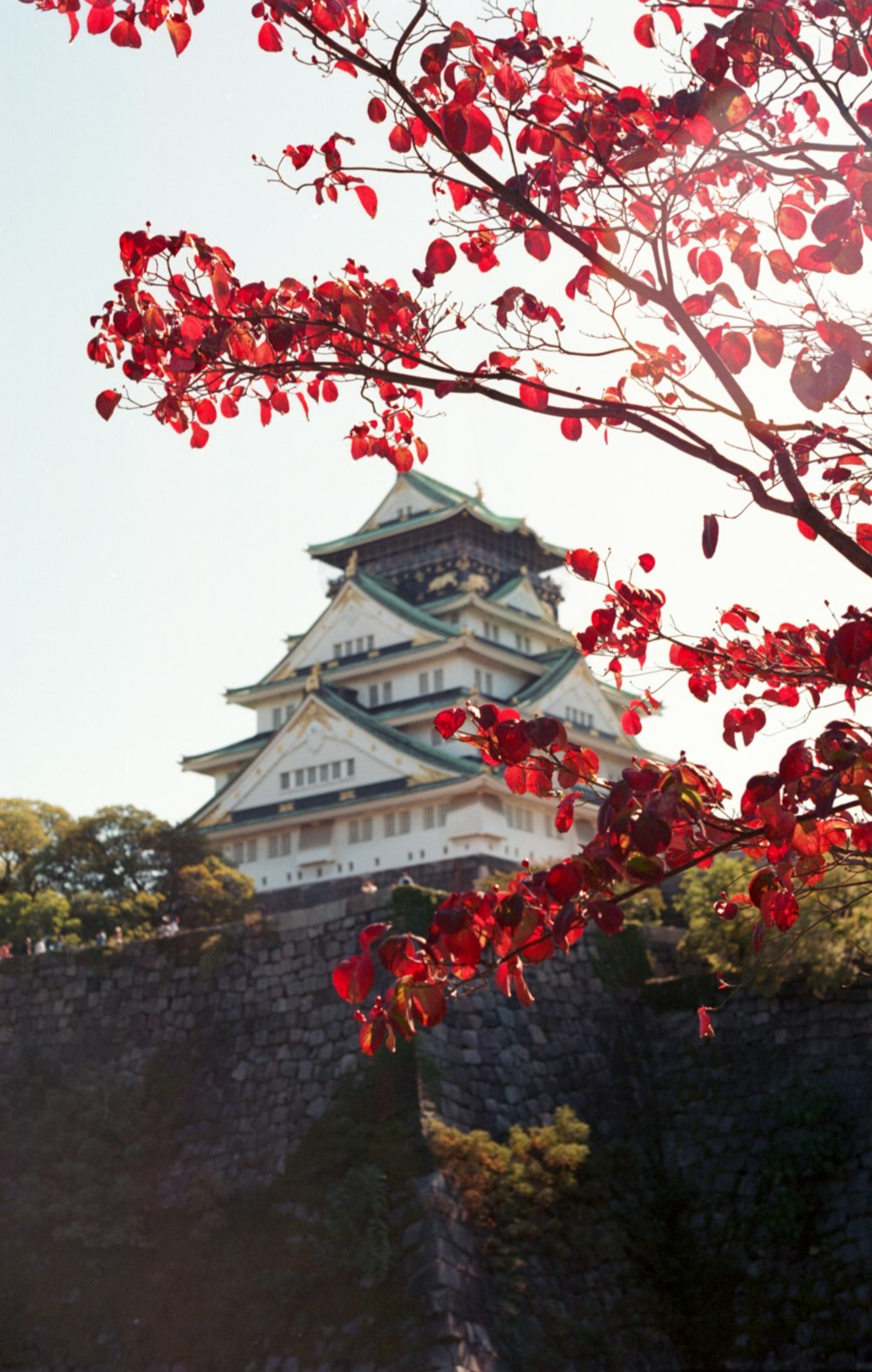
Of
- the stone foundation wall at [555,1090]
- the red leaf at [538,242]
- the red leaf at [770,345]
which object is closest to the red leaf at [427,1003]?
the red leaf at [770,345]

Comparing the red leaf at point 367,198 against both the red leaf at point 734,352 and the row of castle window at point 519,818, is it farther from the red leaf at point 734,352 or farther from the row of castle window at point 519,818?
the row of castle window at point 519,818

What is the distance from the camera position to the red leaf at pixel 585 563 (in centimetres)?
580

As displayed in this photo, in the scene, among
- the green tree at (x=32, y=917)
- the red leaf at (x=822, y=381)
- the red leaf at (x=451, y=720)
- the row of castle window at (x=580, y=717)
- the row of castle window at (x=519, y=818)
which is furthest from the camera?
the row of castle window at (x=580, y=717)

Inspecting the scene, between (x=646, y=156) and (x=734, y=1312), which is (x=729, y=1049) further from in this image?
(x=646, y=156)

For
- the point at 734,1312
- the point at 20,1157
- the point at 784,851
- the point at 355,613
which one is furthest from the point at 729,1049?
the point at 355,613

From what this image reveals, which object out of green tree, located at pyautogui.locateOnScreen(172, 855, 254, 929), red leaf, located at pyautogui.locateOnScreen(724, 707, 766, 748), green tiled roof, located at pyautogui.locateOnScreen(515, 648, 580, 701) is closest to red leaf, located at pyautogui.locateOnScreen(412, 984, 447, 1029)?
red leaf, located at pyautogui.locateOnScreen(724, 707, 766, 748)

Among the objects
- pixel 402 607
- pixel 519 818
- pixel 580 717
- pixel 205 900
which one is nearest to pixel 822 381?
pixel 205 900

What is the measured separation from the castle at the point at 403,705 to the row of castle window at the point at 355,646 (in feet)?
0.16

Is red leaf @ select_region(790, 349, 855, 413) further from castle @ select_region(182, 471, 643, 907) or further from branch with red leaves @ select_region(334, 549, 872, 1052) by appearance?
castle @ select_region(182, 471, 643, 907)

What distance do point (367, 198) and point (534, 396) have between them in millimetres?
1162

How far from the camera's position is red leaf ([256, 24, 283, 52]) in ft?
17.6

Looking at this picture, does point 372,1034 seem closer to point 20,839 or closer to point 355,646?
point 20,839

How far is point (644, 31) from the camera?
529cm

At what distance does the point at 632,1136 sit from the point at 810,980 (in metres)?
2.69
